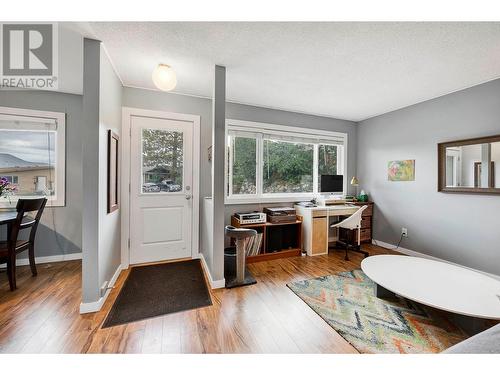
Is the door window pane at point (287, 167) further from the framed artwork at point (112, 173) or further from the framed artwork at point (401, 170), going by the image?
the framed artwork at point (112, 173)

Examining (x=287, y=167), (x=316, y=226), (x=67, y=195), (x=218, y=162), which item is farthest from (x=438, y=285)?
(x=67, y=195)

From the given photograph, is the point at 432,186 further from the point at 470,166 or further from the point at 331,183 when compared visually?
the point at 331,183

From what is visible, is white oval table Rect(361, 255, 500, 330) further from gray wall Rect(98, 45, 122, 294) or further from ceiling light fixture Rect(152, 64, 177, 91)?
ceiling light fixture Rect(152, 64, 177, 91)

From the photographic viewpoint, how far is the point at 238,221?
2.94 m

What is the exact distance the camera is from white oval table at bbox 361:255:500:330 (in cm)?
143

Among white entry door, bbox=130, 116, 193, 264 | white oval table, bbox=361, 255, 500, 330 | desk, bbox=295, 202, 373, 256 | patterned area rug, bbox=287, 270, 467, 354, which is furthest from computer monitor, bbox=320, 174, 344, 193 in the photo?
white entry door, bbox=130, 116, 193, 264

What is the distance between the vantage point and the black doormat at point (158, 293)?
1786 millimetres

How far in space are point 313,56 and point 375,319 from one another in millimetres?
2468

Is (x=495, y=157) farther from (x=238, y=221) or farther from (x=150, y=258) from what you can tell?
(x=150, y=258)

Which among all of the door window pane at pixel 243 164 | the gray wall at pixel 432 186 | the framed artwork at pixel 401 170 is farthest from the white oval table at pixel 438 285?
the door window pane at pixel 243 164

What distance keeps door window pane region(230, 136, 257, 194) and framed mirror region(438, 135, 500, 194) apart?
271 cm

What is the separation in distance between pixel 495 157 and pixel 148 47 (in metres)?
4.02

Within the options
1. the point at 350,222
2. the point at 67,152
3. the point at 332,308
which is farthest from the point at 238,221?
the point at 67,152

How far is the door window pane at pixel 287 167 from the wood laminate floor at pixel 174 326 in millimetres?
1775
